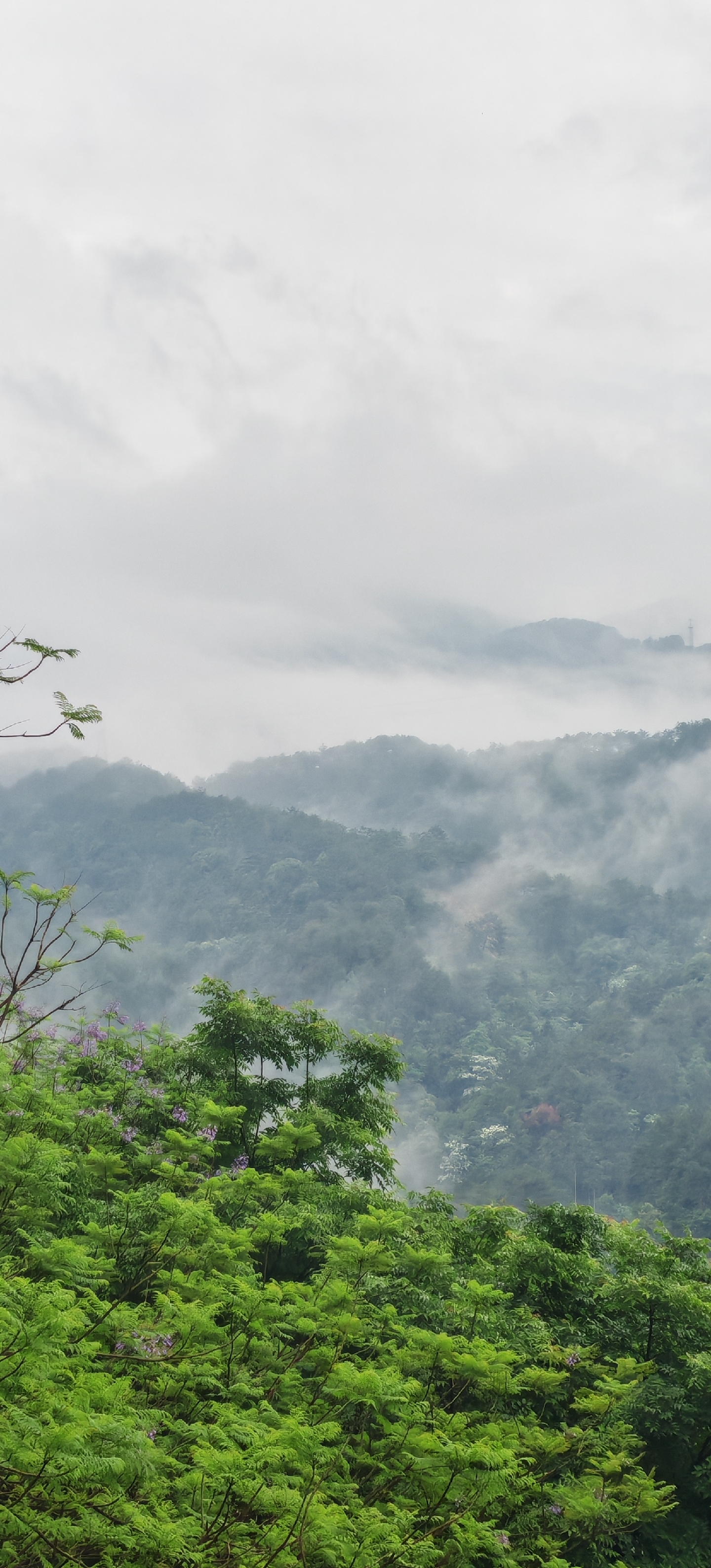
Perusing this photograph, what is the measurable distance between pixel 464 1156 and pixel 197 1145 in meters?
64.7

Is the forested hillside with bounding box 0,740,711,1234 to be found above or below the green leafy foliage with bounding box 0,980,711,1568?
above

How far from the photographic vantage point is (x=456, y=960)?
94250 mm

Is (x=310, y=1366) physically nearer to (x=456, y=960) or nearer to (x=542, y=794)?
(x=456, y=960)

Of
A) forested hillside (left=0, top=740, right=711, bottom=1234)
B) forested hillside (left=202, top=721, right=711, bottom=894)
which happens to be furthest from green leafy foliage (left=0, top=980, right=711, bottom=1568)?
forested hillside (left=202, top=721, right=711, bottom=894)

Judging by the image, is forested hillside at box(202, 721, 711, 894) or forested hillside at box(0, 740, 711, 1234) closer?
forested hillside at box(0, 740, 711, 1234)

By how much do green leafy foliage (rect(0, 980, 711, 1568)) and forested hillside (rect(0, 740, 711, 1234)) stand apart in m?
43.9

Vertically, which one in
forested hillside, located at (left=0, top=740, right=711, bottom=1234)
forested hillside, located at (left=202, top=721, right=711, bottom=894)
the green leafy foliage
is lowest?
Result: the green leafy foliage

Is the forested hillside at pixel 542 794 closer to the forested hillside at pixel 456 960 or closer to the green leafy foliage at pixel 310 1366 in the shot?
the forested hillside at pixel 456 960

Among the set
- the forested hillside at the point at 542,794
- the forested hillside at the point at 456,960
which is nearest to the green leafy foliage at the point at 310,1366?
the forested hillside at the point at 456,960

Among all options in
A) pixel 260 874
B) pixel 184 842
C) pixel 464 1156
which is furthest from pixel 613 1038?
pixel 184 842

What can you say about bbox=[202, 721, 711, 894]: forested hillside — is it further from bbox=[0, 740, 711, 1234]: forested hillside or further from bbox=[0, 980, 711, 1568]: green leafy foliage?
bbox=[0, 980, 711, 1568]: green leafy foliage

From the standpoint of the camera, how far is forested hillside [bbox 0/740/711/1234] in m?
63.1

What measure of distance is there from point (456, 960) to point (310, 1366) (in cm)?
9157

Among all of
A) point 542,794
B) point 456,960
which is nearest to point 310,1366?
point 456,960
